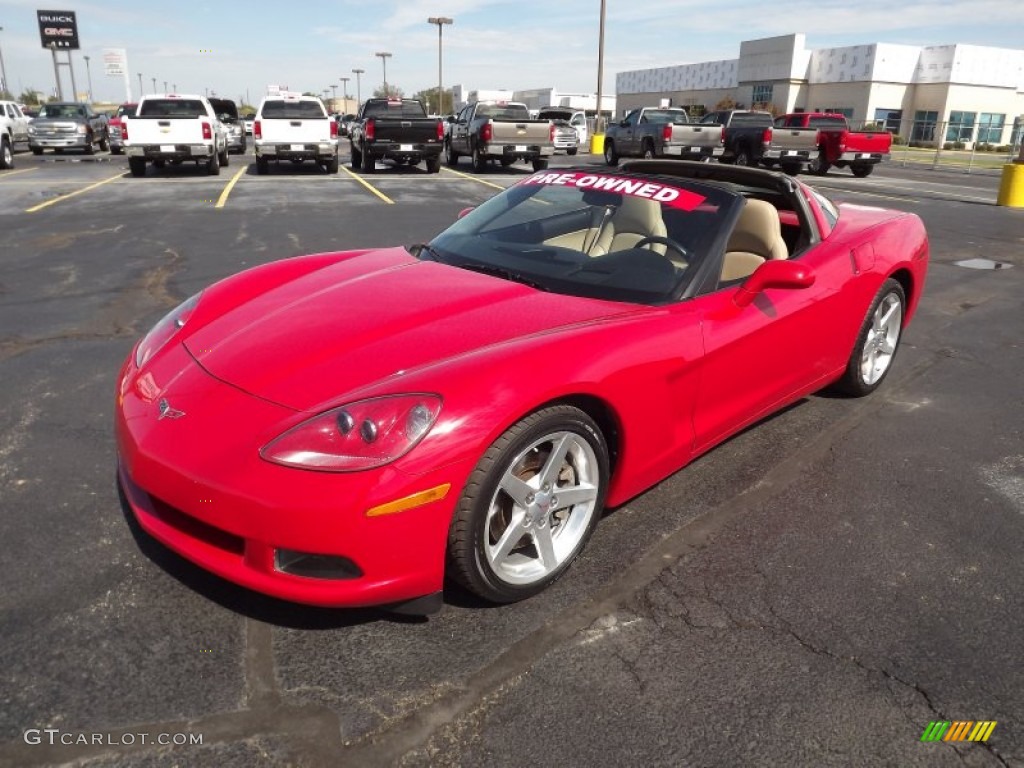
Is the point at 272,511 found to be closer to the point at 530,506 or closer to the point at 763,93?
the point at 530,506

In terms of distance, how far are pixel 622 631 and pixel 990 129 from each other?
209ft

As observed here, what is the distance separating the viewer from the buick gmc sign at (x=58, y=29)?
202 ft

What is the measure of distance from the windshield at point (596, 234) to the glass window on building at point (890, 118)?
63442mm

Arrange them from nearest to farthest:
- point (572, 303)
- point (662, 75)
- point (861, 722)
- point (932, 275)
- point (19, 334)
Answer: point (861, 722)
point (572, 303)
point (19, 334)
point (932, 275)
point (662, 75)

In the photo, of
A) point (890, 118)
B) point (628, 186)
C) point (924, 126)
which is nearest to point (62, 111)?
point (628, 186)

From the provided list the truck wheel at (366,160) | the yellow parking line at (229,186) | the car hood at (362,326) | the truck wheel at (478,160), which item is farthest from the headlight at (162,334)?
the truck wheel at (478,160)

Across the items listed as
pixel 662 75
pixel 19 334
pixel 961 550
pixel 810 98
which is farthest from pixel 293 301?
pixel 662 75

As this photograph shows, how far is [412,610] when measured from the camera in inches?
92.4

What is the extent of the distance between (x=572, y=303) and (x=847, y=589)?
56.8 inches

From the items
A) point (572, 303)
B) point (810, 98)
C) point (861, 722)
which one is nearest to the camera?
point (861, 722)

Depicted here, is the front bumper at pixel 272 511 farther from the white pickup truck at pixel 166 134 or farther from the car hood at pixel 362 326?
the white pickup truck at pixel 166 134

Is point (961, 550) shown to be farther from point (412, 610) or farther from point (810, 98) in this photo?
point (810, 98)

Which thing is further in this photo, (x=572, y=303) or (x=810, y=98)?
(x=810, y=98)

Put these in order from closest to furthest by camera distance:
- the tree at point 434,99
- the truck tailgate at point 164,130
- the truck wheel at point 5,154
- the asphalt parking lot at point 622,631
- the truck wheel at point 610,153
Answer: the asphalt parking lot at point 622,631 → the truck tailgate at point 164,130 → the truck wheel at point 5,154 → the truck wheel at point 610,153 → the tree at point 434,99
